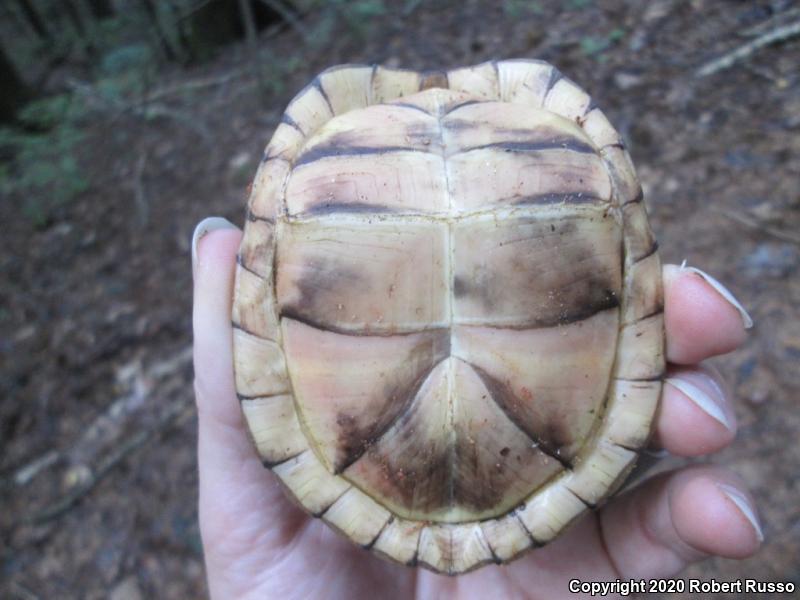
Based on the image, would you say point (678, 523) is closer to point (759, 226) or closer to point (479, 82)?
point (479, 82)

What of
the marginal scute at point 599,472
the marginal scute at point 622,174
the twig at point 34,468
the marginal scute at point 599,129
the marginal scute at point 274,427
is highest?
the marginal scute at point 599,129

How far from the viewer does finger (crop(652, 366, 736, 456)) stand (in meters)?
1.33

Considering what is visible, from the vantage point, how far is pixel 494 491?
1.31 meters

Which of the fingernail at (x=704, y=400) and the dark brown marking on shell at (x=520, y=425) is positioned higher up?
the dark brown marking on shell at (x=520, y=425)

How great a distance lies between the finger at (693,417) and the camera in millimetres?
1335

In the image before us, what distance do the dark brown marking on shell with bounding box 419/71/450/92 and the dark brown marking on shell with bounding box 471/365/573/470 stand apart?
0.84m

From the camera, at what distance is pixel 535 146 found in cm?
132

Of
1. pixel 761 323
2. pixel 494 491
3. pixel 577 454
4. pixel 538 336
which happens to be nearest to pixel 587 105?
pixel 538 336

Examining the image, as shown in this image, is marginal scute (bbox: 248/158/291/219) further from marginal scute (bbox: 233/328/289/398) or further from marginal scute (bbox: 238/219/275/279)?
marginal scute (bbox: 233/328/289/398)

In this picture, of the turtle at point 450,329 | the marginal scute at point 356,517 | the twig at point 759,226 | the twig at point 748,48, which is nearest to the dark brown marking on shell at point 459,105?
the turtle at point 450,329

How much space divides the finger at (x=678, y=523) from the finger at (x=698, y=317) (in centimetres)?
29

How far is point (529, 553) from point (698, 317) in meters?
0.66

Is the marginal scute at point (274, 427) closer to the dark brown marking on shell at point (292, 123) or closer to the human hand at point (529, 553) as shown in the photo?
the human hand at point (529, 553)

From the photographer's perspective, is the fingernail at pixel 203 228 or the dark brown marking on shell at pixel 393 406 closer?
the dark brown marking on shell at pixel 393 406
